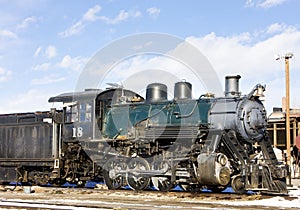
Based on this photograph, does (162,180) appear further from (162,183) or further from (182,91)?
(182,91)

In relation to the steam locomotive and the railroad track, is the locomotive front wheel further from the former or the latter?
the railroad track

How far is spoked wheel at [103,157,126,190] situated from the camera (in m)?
19.6

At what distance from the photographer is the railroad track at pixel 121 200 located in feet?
44.9

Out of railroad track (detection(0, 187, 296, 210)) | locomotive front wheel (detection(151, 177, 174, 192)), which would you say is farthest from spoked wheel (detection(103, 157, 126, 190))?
locomotive front wheel (detection(151, 177, 174, 192))

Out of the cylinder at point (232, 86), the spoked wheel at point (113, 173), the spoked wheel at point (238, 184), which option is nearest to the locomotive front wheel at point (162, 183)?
the spoked wheel at point (113, 173)

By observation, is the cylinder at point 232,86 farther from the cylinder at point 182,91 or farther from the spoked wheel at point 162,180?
the spoked wheel at point 162,180

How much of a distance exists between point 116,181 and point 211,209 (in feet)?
26.4

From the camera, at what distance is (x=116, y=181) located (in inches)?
793

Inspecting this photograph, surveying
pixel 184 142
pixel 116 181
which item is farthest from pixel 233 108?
pixel 116 181

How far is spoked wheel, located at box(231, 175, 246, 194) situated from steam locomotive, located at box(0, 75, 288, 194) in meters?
0.04

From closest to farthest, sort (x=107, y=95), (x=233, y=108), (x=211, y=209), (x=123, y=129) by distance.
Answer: (x=211, y=209) < (x=233, y=108) < (x=123, y=129) < (x=107, y=95)

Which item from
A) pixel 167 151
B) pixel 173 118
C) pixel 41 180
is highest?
pixel 173 118

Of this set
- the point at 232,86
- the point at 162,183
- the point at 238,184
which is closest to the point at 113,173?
the point at 162,183

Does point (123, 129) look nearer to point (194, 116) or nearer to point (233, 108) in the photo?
point (194, 116)
